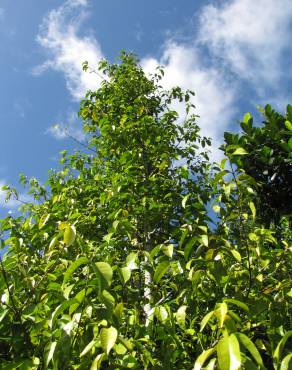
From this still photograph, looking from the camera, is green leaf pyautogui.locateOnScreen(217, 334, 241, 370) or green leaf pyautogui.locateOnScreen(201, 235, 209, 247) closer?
green leaf pyautogui.locateOnScreen(217, 334, 241, 370)

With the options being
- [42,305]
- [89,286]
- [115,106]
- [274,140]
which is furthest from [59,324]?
[115,106]

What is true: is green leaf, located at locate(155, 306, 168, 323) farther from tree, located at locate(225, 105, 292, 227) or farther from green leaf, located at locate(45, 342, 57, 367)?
tree, located at locate(225, 105, 292, 227)

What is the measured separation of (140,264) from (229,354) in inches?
63.5

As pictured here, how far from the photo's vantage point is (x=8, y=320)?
2.11 metres

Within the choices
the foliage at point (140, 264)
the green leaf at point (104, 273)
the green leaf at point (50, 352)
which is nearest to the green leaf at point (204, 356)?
the foliage at point (140, 264)

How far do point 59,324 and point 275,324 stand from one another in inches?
50.4

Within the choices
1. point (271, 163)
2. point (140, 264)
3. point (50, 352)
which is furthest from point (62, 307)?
point (271, 163)

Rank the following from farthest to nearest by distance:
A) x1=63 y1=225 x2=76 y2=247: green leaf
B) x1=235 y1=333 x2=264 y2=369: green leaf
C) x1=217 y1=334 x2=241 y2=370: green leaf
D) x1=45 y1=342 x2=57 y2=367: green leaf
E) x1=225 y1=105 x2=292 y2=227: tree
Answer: x1=225 y1=105 x2=292 y2=227: tree
x1=63 y1=225 x2=76 y2=247: green leaf
x1=45 y1=342 x2=57 y2=367: green leaf
x1=235 y1=333 x2=264 y2=369: green leaf
x1=217 y1=334 x2=241 y2=370: green leaf

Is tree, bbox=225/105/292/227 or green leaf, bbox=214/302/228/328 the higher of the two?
tree, bbox=225/105/292/227

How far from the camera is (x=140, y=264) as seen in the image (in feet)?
9.51

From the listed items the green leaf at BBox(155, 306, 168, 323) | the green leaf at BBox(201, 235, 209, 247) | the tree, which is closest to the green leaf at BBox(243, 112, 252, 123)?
the tree

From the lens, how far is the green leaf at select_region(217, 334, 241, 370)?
1.27 metres

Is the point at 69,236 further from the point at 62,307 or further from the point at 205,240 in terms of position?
the point at 205,240

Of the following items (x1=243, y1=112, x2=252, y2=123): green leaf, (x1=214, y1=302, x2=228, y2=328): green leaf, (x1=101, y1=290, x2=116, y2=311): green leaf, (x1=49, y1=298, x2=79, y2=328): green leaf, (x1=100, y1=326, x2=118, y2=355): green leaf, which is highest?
(x1=243, y1=112, x2=252, y2=123): green leaf
